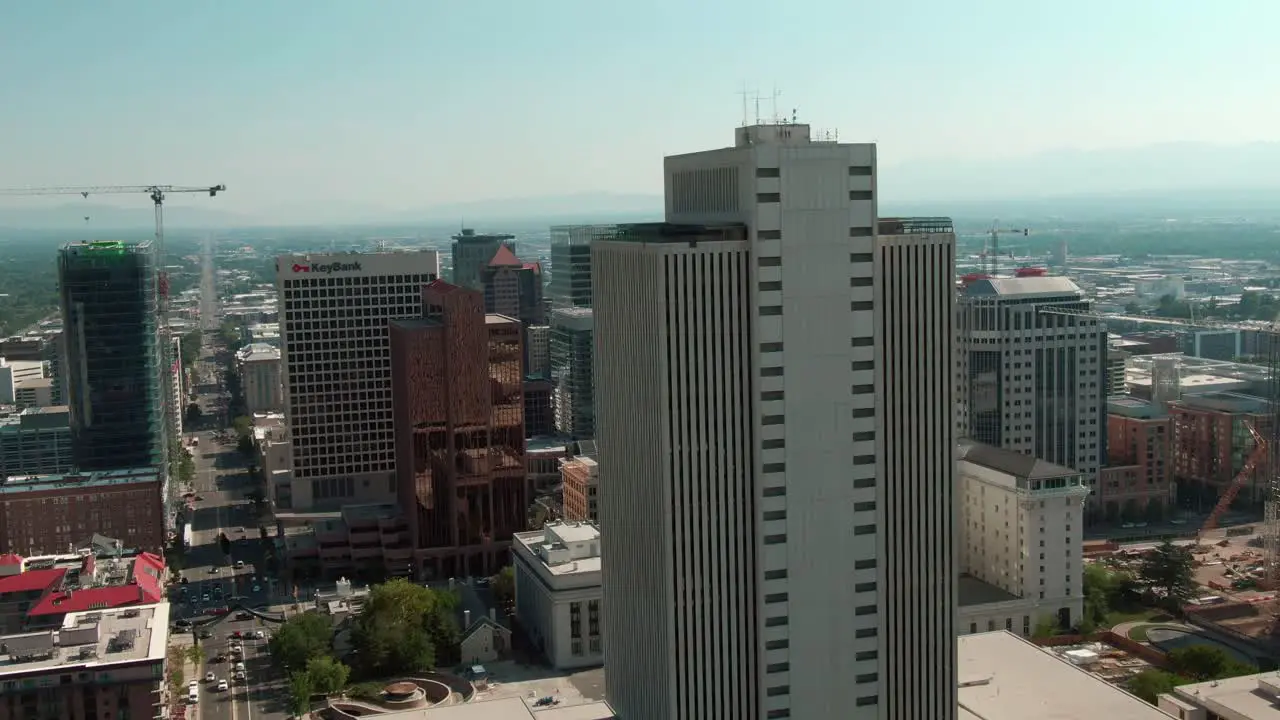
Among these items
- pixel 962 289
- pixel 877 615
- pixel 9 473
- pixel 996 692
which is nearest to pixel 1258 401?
pixel 962 289

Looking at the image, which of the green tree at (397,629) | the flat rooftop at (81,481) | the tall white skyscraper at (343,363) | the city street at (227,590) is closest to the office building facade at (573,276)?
the city street at (227,590)

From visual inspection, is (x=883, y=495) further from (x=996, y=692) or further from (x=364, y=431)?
(x=364, y=431)

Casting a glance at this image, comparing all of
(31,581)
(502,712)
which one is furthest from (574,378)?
(502,712)

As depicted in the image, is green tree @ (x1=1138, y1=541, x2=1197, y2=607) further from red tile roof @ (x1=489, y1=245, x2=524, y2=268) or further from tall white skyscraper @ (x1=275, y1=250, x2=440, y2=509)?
red tile roof @ (x1=489, y1=245, x2=524, y2=268)

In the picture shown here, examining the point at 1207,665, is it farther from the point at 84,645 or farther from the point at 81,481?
the point at 81,481

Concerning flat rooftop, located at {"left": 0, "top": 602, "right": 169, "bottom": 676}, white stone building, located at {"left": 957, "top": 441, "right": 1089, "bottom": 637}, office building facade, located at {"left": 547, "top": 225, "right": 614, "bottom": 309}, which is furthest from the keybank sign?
white stone building, located at {"left": 957, "top": 441, "right": 1089, "bottom": 637}

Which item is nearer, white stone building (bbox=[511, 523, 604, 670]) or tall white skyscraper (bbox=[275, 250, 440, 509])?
white stone building (bbox=[511, 523, 604, 670])

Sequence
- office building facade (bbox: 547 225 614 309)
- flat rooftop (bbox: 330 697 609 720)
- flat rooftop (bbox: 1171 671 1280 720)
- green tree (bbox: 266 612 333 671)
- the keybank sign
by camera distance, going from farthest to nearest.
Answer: office building facade (bbox: 547 225 614 309), the keybank sign, green tree (bbox: 266 612 333 671), flat rooftop (bbox: 1171 671 1280 720), flat rooftop (bbox: 330 697 609 720)
